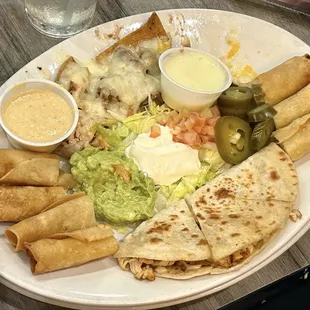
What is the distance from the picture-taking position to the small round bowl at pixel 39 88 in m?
2.99

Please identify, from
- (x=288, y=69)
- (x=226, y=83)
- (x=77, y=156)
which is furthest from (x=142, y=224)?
(x=288, y=69)

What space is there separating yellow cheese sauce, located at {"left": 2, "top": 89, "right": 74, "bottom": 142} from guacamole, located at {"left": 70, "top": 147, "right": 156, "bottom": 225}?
6.9 inches

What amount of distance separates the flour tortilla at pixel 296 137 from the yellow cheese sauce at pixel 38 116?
114 cm

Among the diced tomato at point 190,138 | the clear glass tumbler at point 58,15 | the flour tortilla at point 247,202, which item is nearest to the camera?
the flour tortilla at point 247,202

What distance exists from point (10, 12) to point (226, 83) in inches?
60.3

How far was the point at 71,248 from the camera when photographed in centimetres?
264

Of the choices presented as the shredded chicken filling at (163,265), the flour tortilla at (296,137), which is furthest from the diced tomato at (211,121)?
the shredded chicken filling at (163,265)

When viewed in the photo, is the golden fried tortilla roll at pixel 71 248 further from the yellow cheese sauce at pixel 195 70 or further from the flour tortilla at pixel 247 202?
the yellow cheese sauce at pixel 195 70

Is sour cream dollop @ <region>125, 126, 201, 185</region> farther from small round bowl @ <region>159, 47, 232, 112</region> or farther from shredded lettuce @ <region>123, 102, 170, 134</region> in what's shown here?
small round bowl @ <region>159, 47, 232, 112</region>

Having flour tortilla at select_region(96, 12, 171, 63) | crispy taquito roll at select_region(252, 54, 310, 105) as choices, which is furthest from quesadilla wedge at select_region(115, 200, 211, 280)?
flour tortilla at select_region(96, 12, 171, 63)

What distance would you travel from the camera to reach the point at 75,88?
3283mm

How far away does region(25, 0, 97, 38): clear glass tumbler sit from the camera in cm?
380

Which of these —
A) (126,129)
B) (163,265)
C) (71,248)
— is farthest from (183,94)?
(71,248)

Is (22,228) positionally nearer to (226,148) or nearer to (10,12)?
(226,148)
